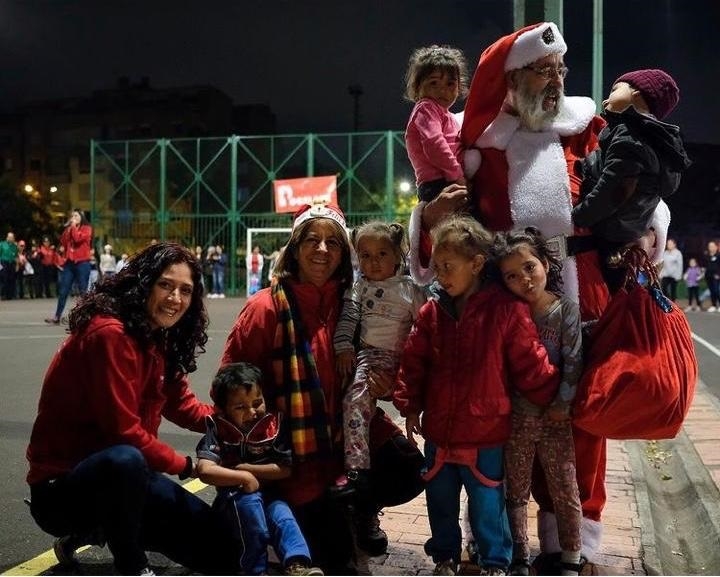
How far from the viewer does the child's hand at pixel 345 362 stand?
3383 mm

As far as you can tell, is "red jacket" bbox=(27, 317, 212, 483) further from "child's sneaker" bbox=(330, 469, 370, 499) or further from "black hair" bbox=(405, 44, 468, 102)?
"black hair" bbox=(405, 44, 468, 102)

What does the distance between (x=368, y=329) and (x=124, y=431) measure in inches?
41.6

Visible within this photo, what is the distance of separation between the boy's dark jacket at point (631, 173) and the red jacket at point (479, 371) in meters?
0.45

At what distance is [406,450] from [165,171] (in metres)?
25.8

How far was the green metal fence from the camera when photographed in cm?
2611

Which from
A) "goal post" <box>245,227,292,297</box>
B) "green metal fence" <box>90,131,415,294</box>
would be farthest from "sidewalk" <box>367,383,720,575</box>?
"green metal fence" <box>90,131,415,294</box>

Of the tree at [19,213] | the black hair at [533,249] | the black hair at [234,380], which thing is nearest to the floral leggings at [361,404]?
the black hair at [234,380]

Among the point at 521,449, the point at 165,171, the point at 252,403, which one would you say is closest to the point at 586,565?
the point at 521,449

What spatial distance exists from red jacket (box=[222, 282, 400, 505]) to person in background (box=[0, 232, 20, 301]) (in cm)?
2132

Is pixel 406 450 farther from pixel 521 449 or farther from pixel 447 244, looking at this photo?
pixel 447 244

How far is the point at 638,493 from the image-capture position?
4.57m

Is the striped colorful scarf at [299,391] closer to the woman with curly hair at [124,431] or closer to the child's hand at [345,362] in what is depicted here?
the child's hand at [345,362]

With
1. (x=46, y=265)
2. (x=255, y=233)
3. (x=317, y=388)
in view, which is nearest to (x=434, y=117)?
(x=317, y=388)

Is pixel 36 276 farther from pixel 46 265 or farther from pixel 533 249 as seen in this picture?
pixel 533 249
